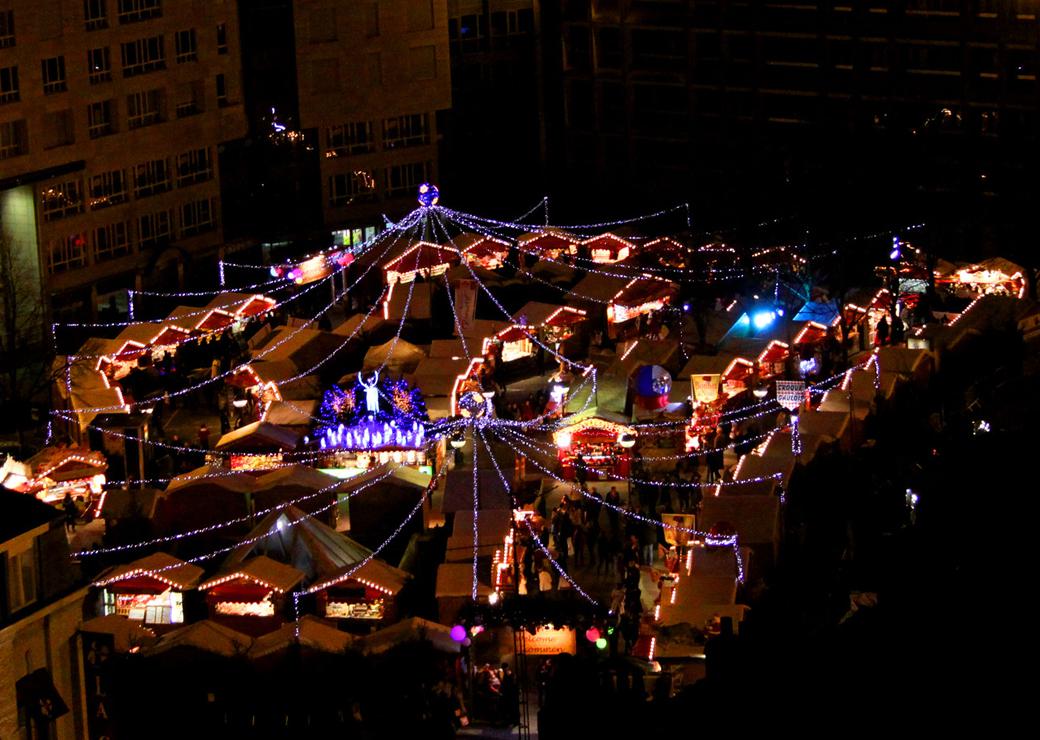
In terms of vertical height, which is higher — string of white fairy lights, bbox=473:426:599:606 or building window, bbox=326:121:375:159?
building window, bbox=326:121:375:159

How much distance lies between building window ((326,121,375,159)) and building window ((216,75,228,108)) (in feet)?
8.14

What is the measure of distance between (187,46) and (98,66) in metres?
2.32

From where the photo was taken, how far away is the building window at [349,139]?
38.6m

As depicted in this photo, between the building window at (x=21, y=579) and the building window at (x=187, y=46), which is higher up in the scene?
the building window at (x=187, y=46)

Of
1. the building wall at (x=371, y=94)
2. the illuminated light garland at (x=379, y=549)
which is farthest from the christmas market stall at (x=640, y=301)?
the building wall at (x=371, y=94)

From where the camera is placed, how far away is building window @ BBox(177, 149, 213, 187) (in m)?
35.8

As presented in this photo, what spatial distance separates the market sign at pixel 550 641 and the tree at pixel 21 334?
466 inches

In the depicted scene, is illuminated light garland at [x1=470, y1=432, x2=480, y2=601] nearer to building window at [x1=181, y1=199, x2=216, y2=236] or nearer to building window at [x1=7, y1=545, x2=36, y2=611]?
building window at [x1=7, y1=545, x2=36, y2=611]

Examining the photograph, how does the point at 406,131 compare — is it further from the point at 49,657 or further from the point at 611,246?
the point at 49,657

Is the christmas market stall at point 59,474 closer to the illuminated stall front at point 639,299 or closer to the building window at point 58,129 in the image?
the illuminated stall front at point 639,299

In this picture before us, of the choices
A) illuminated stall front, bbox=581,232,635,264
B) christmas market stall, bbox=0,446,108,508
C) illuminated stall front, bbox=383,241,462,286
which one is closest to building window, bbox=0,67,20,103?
illuminated stall front, bbox=383,241,462,286

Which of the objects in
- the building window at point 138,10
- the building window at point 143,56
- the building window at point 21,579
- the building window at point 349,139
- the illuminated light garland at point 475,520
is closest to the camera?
the building window at point 21,579

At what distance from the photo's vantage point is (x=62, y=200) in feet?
109

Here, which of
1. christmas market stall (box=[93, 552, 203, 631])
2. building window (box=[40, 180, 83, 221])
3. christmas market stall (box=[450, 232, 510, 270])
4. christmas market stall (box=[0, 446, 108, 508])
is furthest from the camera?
building window (box=[40, 180, 83, 221])
